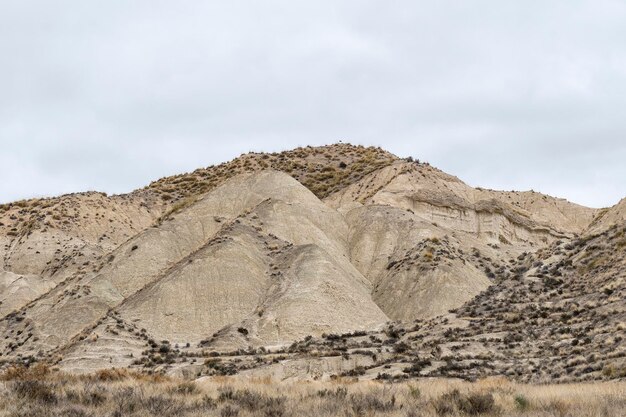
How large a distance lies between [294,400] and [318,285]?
97.8 ft

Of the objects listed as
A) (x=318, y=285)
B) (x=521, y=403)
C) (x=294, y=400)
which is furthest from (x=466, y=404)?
(x=318, y=285)

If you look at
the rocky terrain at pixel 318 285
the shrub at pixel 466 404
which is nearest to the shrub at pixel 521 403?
the shrub at pixel 466 404

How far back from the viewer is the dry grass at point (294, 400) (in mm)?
14664

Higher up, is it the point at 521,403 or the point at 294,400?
the point at 294,400

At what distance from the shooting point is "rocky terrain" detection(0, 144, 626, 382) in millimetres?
30234

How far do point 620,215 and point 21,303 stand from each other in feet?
138

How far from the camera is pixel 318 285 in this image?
46438 mm

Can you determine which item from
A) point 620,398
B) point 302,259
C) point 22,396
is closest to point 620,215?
point 302,259

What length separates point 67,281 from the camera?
5531 centimetres

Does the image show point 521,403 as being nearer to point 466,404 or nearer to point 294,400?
point 466,404

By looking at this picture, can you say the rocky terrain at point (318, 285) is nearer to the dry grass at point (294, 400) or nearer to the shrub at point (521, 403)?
the dry grass at point (294, 400)

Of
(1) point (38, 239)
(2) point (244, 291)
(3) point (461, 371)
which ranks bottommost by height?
(3) point (461, 371)

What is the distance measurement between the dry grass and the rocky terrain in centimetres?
540

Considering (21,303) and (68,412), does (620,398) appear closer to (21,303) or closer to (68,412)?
(68,412)
